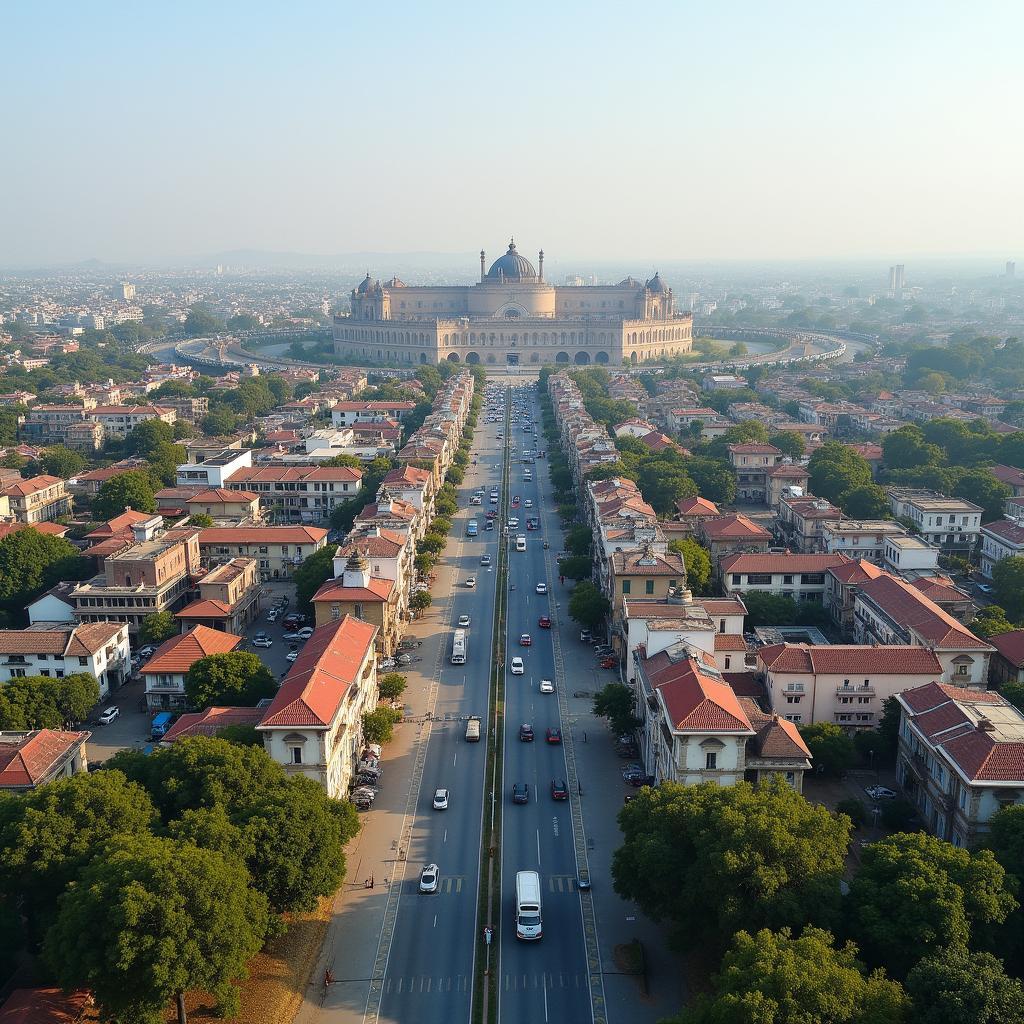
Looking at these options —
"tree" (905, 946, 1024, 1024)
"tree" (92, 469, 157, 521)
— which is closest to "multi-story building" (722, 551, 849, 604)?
"tree" (905, 946, 1024, 1024)

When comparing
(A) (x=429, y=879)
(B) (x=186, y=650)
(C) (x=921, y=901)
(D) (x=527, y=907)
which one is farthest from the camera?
(B) (x=186, y=650)

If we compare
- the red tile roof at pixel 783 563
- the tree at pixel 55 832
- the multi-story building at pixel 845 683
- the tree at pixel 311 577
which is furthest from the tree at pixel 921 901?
the tree at pixel 311 577

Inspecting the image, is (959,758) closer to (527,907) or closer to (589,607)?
(527,907)

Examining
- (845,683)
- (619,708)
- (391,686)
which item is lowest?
(391,686)

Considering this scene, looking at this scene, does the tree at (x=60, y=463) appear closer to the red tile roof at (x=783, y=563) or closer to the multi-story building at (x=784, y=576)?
the red tile roof at (x=783, y=563)

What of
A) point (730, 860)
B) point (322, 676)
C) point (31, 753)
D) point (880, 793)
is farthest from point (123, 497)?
point (730, 860)

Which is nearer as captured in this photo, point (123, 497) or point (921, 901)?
point (921, 901)

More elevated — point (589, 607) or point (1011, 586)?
point (1011, 586)
